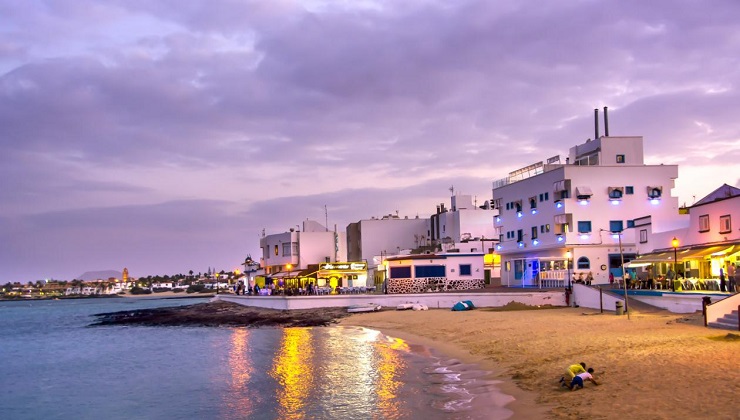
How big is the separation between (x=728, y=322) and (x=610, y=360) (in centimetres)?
719

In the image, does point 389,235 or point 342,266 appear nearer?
point 342,266

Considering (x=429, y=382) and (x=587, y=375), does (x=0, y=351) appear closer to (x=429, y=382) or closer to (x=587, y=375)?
(x=429, y=382)

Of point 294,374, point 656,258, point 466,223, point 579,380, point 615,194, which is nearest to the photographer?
point 579,380

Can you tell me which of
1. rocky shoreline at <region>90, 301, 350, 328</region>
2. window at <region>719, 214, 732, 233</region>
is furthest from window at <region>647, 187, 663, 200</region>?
rocky shoreline at <region>90, 301, 350, 328</region>

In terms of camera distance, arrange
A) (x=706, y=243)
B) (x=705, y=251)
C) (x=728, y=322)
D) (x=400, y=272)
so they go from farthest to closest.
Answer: (x=400, y=272)
(x=706, y=243)
(x=705, y=251)
(x=728, y=322)

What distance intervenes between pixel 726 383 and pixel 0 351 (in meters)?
46.6

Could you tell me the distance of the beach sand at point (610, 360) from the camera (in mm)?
13625

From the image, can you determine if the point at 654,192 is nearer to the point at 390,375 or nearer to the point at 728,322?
the point at 728,322

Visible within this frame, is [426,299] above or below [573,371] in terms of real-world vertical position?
below

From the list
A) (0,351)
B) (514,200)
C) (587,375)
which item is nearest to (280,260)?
(514,200)

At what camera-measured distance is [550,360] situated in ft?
68.4

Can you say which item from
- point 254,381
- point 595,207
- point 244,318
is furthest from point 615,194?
point 254,381

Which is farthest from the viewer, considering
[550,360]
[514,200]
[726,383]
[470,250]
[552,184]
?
[470,250]

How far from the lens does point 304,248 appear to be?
87.4 metres
